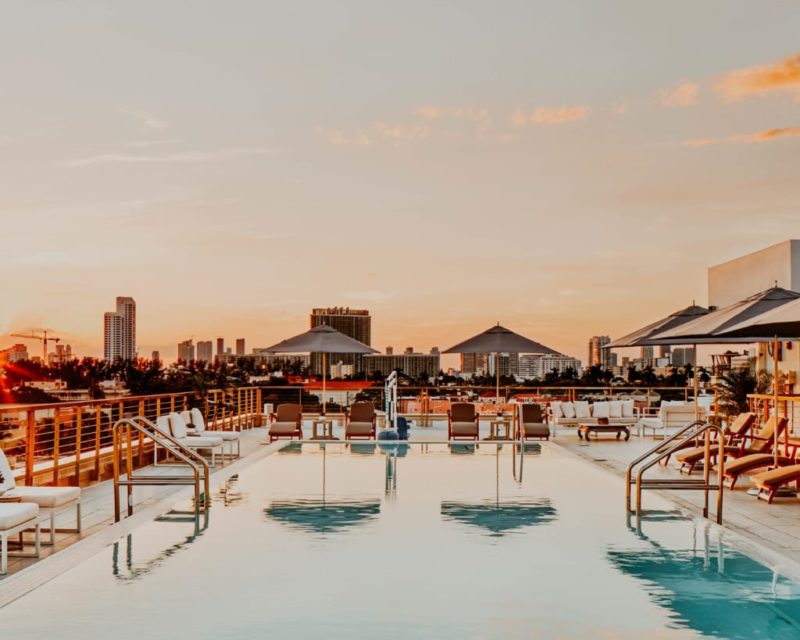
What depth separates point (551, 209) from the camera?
19.8 metres

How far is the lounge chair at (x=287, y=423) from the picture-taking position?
16594mm

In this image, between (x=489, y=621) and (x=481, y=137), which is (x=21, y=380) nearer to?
(x=481, y=137)

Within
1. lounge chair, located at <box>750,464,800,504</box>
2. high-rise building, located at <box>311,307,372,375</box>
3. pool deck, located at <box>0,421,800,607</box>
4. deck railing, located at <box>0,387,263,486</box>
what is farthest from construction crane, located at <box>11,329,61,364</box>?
lounge chair, located at <box>750,464,800,504</box>

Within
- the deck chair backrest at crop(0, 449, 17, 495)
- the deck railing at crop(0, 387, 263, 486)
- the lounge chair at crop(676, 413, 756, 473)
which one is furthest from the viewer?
the lounge chair at crop(676, 413, 756, 473)

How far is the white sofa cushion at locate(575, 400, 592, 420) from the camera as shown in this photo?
60.3 ft

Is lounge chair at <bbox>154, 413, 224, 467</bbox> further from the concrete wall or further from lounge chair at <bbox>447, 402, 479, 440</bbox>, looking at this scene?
the concrete wall

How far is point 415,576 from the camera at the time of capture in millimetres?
6363

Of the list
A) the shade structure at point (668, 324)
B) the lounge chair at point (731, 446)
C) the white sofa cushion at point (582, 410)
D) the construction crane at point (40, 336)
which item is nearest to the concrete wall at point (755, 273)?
the white sofa cushion at point (582, 410)

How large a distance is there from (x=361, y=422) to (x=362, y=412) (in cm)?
21

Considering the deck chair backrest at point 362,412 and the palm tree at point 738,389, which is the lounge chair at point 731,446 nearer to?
the palm tree at point 738,389

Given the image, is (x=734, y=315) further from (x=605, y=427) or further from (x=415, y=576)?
(x=415, y=576)

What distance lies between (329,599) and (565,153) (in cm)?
1360

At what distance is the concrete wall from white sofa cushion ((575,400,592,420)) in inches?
375

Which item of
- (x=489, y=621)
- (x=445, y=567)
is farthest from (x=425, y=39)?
(x=489, y=621)
